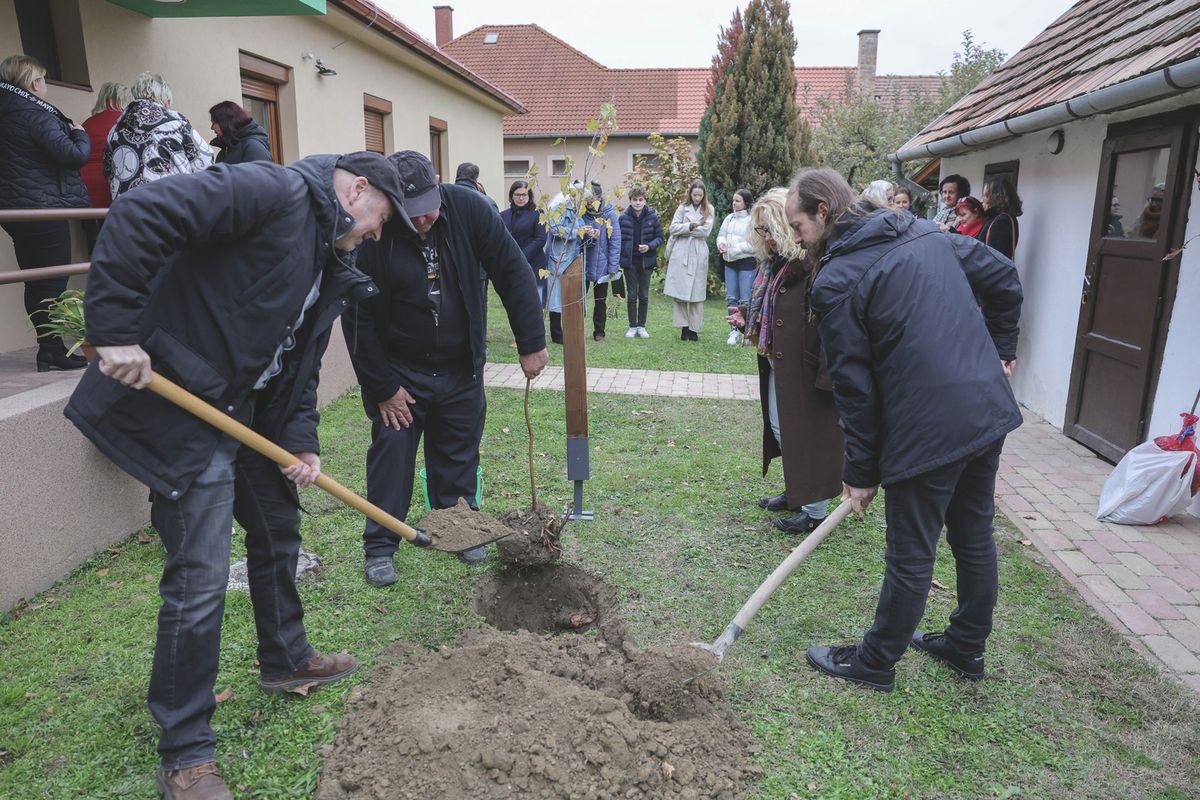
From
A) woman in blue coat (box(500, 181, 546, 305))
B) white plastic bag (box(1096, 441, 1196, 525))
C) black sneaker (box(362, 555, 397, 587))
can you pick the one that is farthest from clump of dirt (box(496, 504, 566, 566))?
woman in blue coat (box(500, 181, 546, 305))

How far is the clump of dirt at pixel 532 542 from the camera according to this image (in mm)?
3957

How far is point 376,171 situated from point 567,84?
28449mm

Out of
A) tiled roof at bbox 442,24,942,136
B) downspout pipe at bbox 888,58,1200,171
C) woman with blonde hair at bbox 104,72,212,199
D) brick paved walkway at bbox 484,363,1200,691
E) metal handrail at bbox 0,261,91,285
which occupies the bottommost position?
brick paved walkway at bbox 484,363,1200,691

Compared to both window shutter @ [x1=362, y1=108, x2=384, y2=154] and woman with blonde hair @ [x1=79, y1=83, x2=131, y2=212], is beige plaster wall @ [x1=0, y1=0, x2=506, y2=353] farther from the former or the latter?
woman with blonde hair @ [x1=79, y1=83, x2=131, y2=212]

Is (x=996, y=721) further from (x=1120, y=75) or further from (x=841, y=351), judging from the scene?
(x=1120, y=75)

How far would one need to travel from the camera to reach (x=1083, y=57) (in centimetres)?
667

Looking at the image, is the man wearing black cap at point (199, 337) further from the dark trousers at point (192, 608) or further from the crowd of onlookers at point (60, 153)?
the crowd of onlookers at point (60, 153)

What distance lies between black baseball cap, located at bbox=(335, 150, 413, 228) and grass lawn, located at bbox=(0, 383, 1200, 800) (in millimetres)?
1809

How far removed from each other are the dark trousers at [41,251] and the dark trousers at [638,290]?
7792mm

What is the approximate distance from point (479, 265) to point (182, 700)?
7.19 feet

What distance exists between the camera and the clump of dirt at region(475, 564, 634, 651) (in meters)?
3.81

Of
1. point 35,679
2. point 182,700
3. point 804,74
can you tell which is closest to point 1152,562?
point 182,700

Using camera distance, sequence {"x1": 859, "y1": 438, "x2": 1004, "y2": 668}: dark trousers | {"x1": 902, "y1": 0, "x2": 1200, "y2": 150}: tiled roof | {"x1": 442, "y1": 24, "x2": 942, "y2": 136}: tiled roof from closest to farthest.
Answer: {"x1": 859, "y1": 438, "x2": 1004, "y2": 668}: dark trousers → {"x1": 902, "y1": 0, "x2": 1200, "y2": 150}: tiled roof → {"x1": 442, "y1": 24, "x2": 942, "y2": 136}: tiled roof

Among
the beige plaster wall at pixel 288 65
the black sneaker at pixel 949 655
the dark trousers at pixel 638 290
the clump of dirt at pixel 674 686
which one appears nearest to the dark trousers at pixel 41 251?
the beige plaster wall at pixel 288 65
